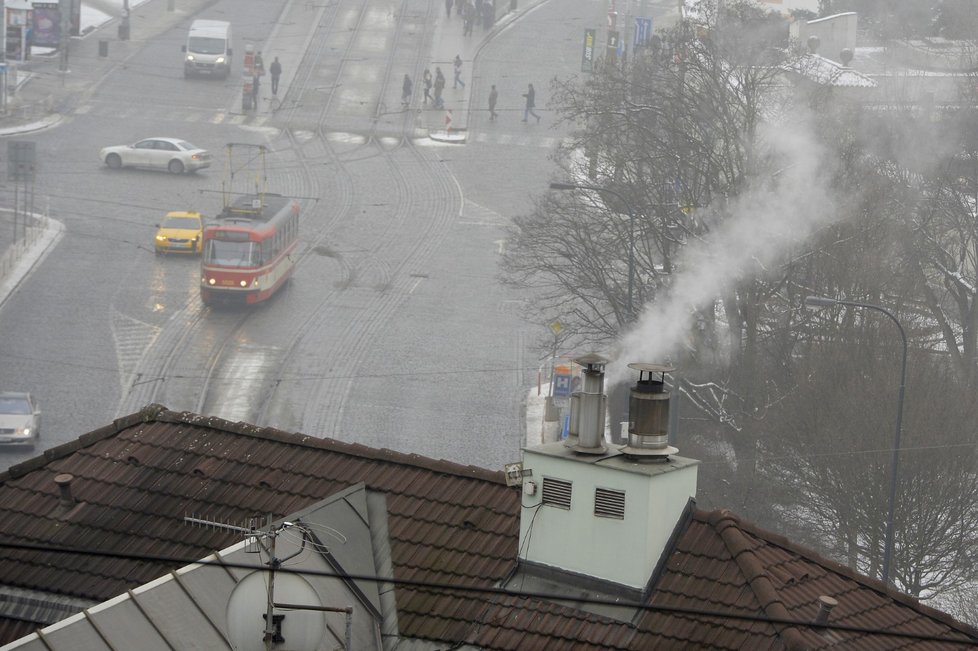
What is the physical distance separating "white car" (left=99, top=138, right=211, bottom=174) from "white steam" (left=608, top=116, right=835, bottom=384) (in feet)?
73.4

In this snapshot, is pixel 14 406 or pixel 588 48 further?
pixel 588 48

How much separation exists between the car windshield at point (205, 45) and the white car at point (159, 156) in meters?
11.3

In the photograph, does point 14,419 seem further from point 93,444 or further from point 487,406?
point 93,444

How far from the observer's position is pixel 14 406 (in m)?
36.6

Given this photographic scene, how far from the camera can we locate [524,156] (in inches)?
2403

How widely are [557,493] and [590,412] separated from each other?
2.44ft

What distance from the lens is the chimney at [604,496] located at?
12711 millimetres

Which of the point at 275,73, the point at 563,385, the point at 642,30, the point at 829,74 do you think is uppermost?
the point at 642,30

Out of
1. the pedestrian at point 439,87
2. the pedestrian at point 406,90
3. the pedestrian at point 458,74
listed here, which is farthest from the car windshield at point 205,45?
the pedestrian at point 458,74

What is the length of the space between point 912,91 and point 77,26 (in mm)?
36600

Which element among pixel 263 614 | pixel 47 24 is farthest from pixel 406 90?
pixel 263 614

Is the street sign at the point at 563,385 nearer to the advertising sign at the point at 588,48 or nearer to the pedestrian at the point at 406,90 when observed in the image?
the pedestrian at the point at 406,90

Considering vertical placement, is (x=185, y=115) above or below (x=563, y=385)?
above

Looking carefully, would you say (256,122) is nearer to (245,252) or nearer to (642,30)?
(642,30)
